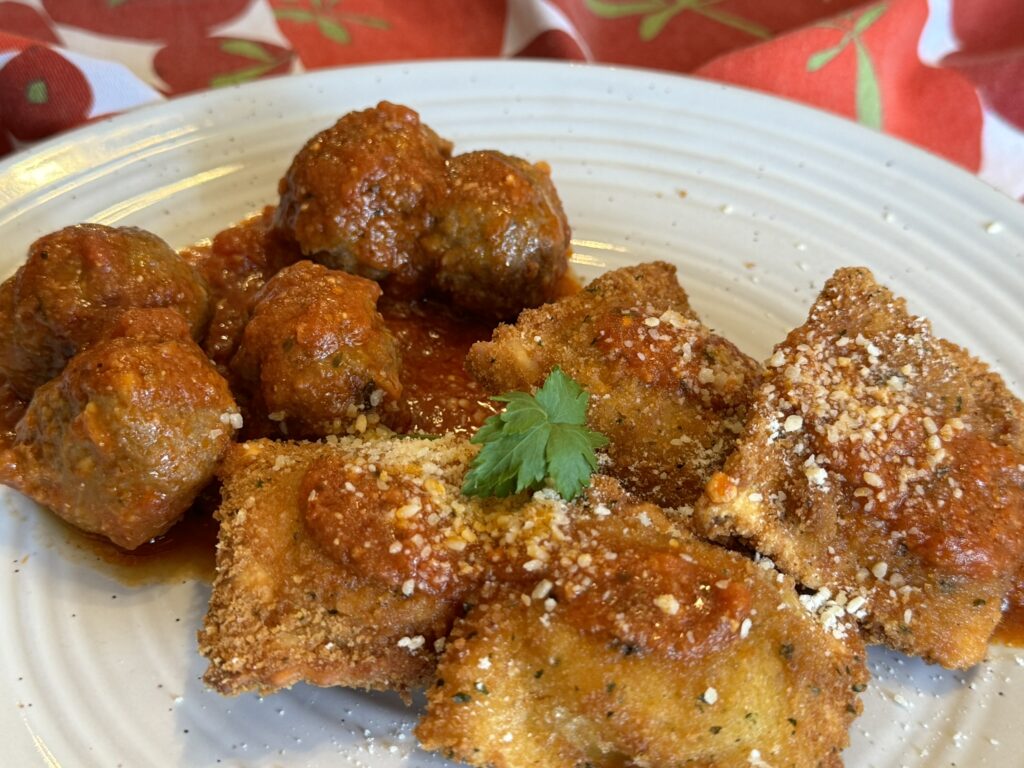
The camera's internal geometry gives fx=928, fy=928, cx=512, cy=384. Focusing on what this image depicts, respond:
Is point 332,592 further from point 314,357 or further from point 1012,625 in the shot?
point 1012,625

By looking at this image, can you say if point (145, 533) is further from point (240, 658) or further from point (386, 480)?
point (386, 480)

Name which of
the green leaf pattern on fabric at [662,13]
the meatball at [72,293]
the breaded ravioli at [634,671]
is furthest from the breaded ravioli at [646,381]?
the green leaf pattern on fabric at [662,13]

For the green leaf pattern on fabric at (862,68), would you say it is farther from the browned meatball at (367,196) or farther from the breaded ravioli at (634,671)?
the breaded ravioli at (634,671)

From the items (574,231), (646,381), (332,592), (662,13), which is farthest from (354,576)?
(662,13)

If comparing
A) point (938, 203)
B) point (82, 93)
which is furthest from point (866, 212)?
point (82, 93)

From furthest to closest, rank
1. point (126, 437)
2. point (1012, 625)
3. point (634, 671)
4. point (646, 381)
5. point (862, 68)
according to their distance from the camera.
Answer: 1. point (862, 68)
2. point (646, 381)
3. point (1012, 625)
4. point (126, 437)
5. point (634, 671)
